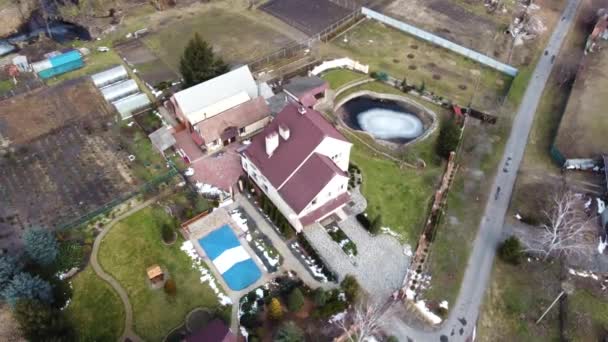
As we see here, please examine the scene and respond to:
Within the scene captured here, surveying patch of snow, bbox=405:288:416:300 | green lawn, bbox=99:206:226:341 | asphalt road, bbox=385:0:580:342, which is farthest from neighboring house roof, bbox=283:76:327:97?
patch of snow, bbox=405:288:416:300

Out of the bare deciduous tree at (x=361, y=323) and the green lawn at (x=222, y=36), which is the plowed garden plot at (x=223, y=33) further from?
the bare deciduous tree at (x=361, y=323)

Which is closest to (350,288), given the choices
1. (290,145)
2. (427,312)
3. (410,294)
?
(410,294)

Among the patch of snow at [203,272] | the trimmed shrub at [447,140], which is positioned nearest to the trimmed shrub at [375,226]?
the trimmed shrub at [447,140]

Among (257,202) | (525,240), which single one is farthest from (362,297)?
(525,240)

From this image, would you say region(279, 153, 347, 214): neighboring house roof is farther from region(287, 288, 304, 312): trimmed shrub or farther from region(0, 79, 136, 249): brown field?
region(0, 79, 136, 249): brown field

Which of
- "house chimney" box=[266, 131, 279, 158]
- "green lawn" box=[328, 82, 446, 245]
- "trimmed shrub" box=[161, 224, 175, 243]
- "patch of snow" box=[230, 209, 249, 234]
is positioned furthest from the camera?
"green lawn" box=[328, 82, 446, 245]

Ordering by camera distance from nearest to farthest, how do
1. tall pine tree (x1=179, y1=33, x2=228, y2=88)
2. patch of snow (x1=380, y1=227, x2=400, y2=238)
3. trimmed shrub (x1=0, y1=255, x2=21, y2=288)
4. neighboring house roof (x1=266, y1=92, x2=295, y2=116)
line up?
trimmed shrub (x1=0, y1=255, x2=21, y2=288)
patch of snow (x1=380, y1=227, x2=400, y2=238)
tall pine tree (x1=179, y1=33, x2=228, y2=88)
neighboring house roof (x1=266, y1=92, x2=295, y2=116)

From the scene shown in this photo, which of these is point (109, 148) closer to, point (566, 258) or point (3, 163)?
point (3, 163)

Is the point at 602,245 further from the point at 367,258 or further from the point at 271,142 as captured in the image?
the point at 271,142
